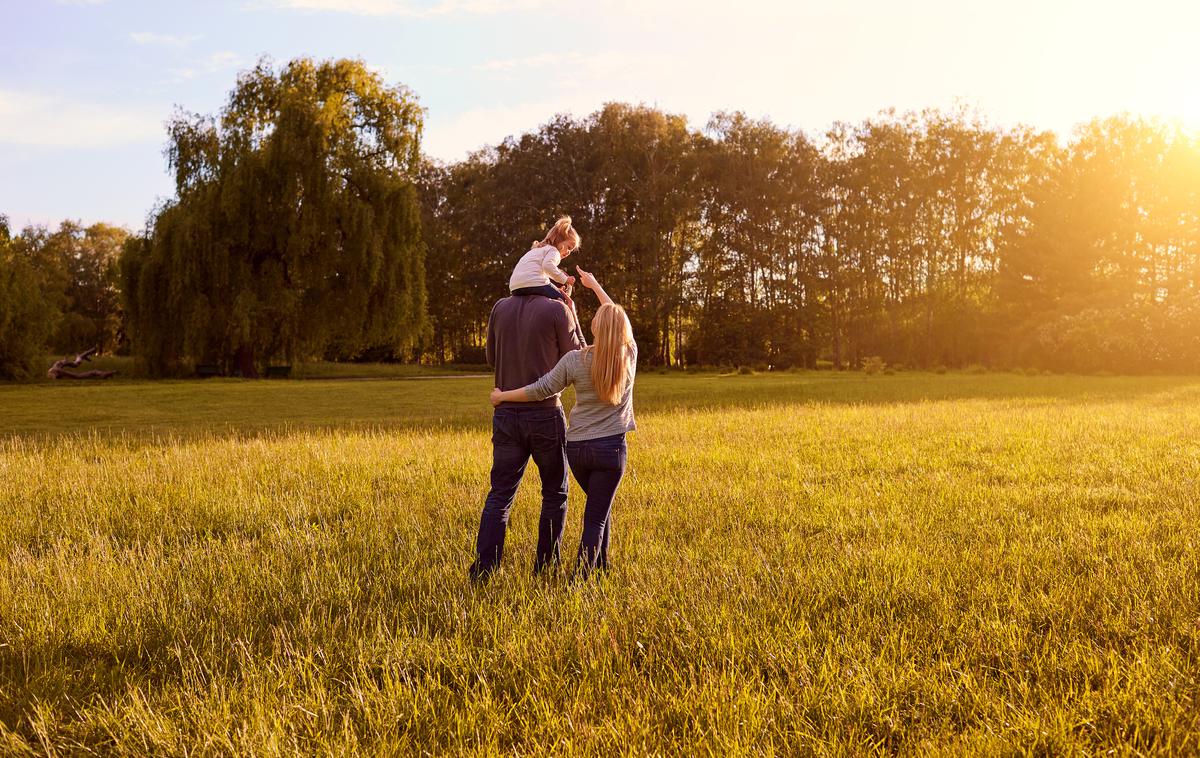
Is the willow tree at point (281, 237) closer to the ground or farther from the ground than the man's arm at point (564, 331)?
farther from the ground

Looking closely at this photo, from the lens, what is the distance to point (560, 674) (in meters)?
3.45

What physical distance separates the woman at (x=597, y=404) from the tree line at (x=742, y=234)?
29.2m

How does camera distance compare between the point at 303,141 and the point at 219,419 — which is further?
the point at 303,141

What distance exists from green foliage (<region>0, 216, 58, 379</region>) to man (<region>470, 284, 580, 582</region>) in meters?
32.0

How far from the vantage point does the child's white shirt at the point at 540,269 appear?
476 centimetres

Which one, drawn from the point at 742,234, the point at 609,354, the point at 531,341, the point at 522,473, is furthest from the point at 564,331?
the point at 742,234

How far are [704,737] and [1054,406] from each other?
1733 centimetres

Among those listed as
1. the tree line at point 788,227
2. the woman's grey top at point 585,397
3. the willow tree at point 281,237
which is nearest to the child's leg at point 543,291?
the woman's grey top at point 585,397

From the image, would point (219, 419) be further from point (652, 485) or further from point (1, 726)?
point (1, 726)

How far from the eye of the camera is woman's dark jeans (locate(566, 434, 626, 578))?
4.62m

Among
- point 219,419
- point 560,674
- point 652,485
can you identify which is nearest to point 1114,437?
point 652,485

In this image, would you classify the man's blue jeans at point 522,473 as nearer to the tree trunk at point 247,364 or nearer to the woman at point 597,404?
the woman at point 597,404

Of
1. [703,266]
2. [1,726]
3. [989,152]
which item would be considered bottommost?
[1,726]

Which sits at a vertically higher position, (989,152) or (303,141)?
(989,152)
